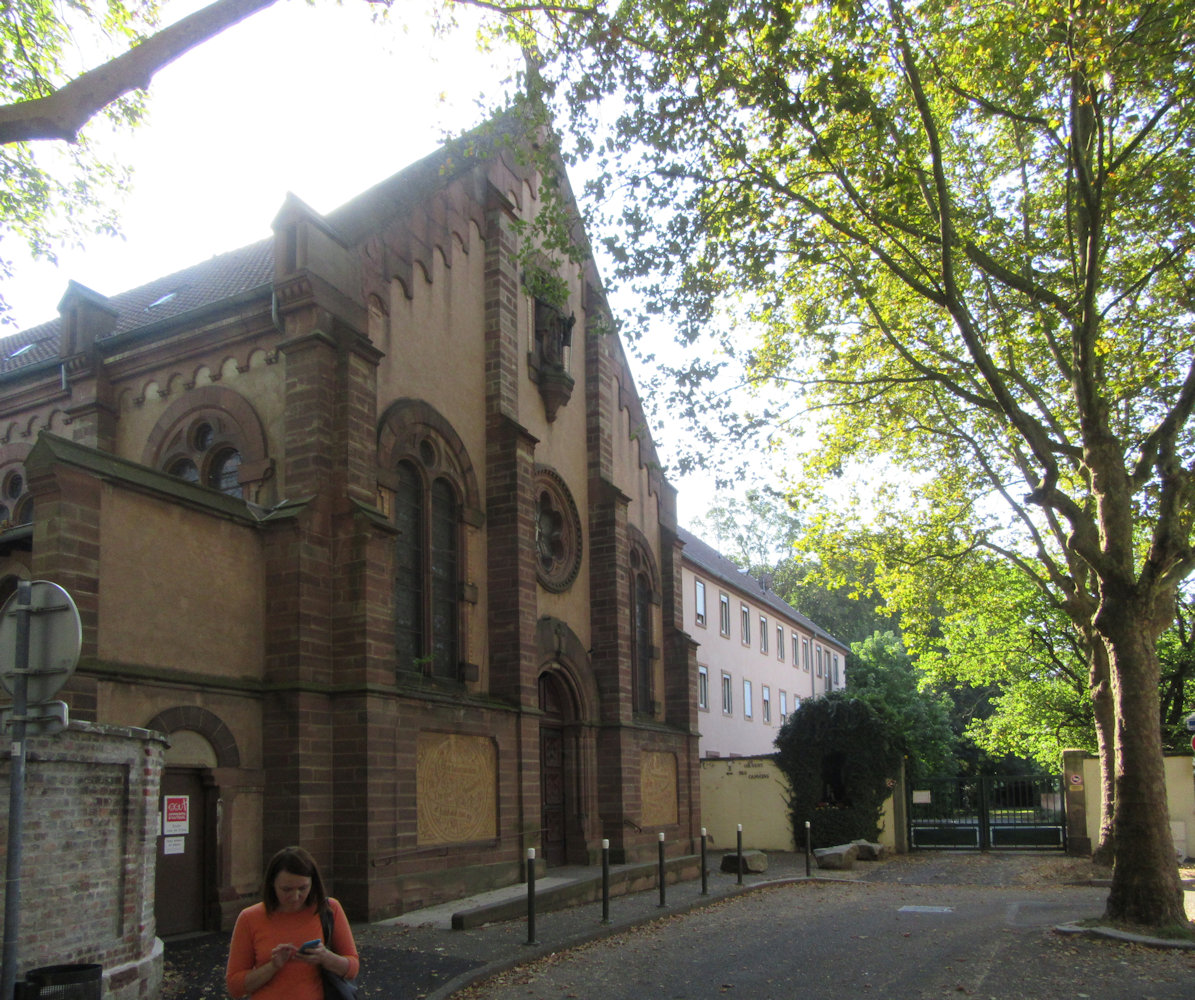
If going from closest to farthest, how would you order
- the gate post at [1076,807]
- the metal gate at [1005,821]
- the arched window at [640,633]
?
the arched window at [640,633]
the gate post at [1076,807]
the metal gate at [1005,821]

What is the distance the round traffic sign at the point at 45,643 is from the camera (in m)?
5.93

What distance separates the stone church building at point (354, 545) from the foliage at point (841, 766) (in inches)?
306

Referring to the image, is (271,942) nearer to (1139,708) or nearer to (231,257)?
(1139,708)

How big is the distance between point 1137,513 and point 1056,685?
19185 mm

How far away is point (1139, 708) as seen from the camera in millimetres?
12539

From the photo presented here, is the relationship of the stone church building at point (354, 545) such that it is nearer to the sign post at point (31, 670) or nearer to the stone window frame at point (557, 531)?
the stone window frame at point (557, 531)

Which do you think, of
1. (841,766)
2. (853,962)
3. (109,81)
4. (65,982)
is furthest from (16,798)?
(841,766)

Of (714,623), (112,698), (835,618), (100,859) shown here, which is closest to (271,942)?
(100,859)

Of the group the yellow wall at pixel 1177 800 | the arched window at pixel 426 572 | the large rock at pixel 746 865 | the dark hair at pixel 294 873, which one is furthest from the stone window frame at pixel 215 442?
the yellow wall at pixel 1177 800

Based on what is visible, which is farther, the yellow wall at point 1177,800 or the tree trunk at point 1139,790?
the yellow wall at point 1177,800

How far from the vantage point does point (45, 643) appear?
19.7 feet

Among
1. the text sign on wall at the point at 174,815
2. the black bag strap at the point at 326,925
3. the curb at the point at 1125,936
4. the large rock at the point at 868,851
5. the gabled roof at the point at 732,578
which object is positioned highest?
the gabled roof at the point at 732,578

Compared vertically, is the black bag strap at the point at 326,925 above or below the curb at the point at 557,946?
above

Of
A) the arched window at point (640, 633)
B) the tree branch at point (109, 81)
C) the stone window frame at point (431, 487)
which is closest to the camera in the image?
the tree branch at point (109, 81)
